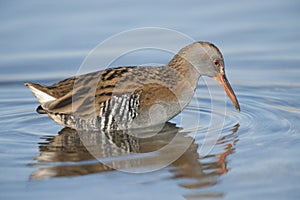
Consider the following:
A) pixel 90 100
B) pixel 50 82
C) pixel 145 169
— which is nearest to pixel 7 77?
pixel 50 82

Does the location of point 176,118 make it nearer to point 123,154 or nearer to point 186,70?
point 186,70

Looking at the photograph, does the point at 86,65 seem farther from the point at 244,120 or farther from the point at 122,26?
the point at 244,120

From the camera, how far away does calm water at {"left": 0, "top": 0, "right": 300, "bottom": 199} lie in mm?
6434

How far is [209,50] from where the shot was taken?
27.6 feet

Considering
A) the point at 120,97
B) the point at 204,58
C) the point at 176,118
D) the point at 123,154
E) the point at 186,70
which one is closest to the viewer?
the point at 123,154

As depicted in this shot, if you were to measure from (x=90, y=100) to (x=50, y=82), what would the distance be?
213 cm

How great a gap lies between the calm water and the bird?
9.7 inches


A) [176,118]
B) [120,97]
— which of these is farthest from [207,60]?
[120,97]

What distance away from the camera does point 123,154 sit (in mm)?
7395

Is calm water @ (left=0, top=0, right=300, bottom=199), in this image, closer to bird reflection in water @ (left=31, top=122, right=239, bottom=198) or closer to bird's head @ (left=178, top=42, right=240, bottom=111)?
bird reflection in water @ (left=31, top=122, right=239, bottom=198)

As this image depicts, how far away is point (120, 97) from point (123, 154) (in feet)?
3.25

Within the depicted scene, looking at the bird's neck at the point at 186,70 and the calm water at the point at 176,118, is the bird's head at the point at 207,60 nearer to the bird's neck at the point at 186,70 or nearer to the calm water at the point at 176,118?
the bird's neck at the point at 186,70

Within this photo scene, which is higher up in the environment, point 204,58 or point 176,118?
point 204,58

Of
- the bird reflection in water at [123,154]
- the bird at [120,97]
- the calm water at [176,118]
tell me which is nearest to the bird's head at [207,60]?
the bird at [120,97]
